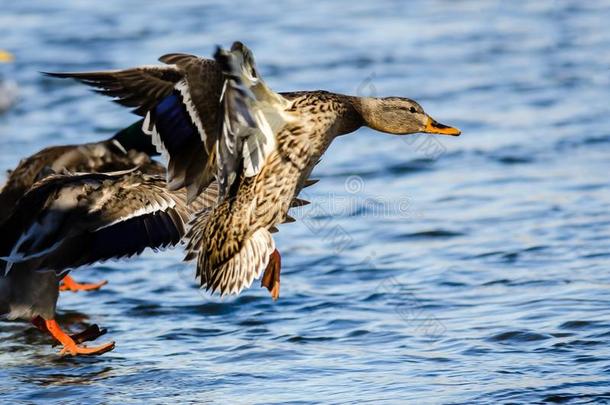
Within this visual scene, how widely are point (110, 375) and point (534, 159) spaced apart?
453 cm

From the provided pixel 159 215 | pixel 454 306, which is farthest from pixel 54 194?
pixel 454 306

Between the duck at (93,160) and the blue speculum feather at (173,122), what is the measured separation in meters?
1.53

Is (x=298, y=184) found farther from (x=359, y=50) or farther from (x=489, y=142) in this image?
(x=359, y=50)

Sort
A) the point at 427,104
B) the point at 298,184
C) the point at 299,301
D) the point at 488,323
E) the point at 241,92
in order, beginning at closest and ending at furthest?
the point at 241,92 → the point at 298,184 → the point at 488,323 → the point at 299,301 → the point at 427,104

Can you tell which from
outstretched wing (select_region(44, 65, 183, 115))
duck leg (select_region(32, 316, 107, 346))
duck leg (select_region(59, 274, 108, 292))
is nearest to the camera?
outstretched wing (select_region(44, 65, 183, 115))

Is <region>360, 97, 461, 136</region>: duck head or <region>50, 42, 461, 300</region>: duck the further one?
<region>360, 97, 461, 136</region>: duck head

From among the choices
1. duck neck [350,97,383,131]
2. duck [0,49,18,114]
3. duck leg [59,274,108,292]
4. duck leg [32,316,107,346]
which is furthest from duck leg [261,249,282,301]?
duck [0,49,18,114]

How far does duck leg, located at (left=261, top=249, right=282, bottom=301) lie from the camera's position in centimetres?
A: 636

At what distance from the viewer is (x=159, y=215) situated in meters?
6.59

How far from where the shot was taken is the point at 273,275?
6387mm

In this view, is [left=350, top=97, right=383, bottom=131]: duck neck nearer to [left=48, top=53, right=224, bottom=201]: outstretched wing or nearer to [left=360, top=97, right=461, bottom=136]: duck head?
[left=360, top=97, right=461, bottom=136]: duck head

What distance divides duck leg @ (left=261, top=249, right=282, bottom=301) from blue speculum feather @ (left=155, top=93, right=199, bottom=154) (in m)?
0.75

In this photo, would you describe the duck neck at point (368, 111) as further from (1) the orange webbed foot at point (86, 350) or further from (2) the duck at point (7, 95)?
(2) the duck at point (7, 95)

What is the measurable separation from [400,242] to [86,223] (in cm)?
275
